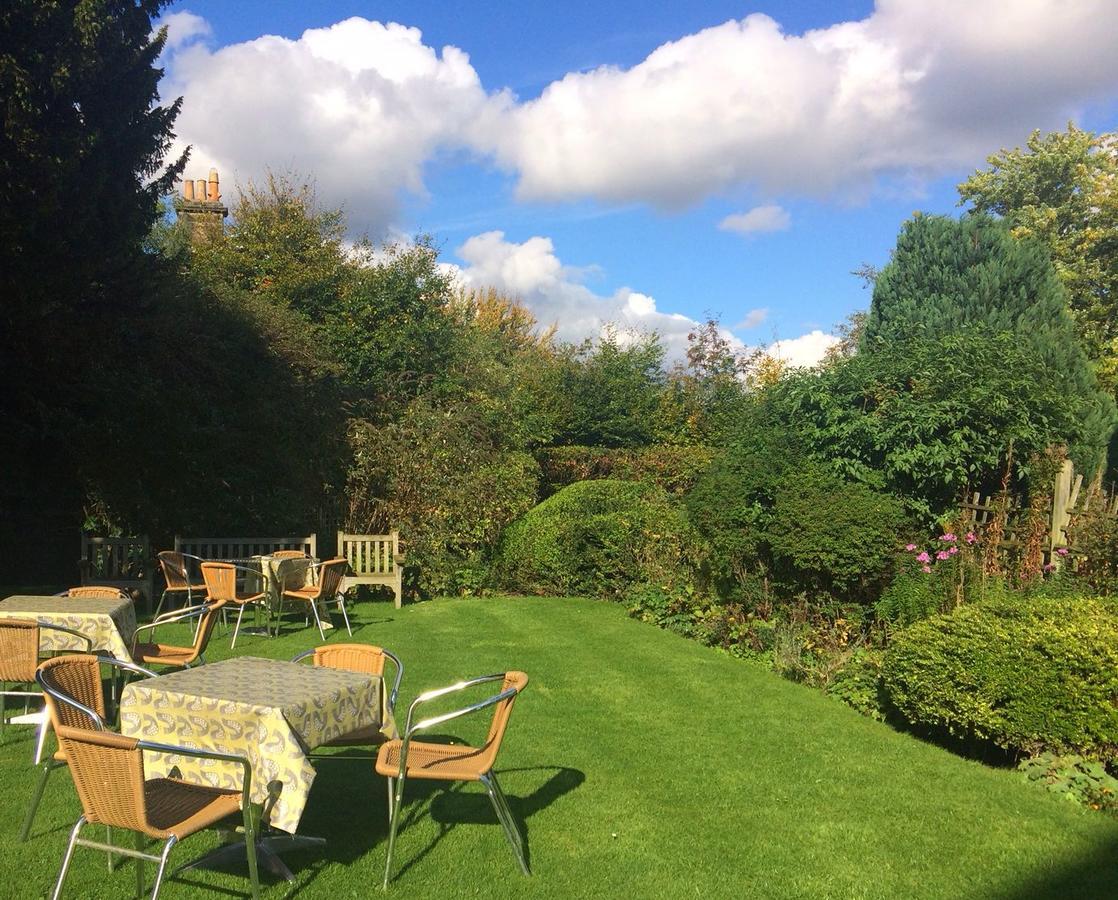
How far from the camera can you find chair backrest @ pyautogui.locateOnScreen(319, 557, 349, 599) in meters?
9.70

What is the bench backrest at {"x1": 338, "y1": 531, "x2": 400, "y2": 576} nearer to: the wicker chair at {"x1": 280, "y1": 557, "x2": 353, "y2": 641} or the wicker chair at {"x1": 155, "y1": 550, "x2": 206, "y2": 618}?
the wicker chair at {"x1": 280, "y1": 557, "x2": 353, "y2": 641}

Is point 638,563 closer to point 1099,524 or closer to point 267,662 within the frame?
point 1099,524

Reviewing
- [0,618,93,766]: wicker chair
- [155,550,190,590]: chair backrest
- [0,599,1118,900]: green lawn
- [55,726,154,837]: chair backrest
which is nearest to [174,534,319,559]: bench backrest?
[155,550,190,590]: chair backrest

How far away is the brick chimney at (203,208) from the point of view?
19859mm

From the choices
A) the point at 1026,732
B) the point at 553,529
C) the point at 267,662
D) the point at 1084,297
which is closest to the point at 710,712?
the point at 1026,732

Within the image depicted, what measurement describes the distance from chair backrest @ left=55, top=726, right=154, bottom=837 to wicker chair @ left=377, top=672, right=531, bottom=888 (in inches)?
41.8

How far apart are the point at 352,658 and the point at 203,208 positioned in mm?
18264

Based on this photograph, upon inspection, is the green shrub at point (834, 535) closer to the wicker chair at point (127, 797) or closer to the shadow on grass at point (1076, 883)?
the shadow on grass at point (1076, 883)

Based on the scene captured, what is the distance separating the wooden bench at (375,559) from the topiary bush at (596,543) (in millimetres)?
1583

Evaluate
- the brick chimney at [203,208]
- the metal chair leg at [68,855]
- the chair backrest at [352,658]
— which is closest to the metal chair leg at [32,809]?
the metal chair leg at [68,855]

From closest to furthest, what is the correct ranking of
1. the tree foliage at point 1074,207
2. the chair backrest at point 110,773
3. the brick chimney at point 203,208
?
the chair backrest at point 110,773
the brick chimney at point 203,208
the tree foliage at point 1074,207

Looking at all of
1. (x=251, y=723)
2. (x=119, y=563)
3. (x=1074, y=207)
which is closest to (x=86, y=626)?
(x=251, y=723)

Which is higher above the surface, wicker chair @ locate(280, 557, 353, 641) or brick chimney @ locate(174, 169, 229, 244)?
brick chimney @ locate(174, 169, 229, 244)

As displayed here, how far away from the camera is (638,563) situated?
12.4 m
